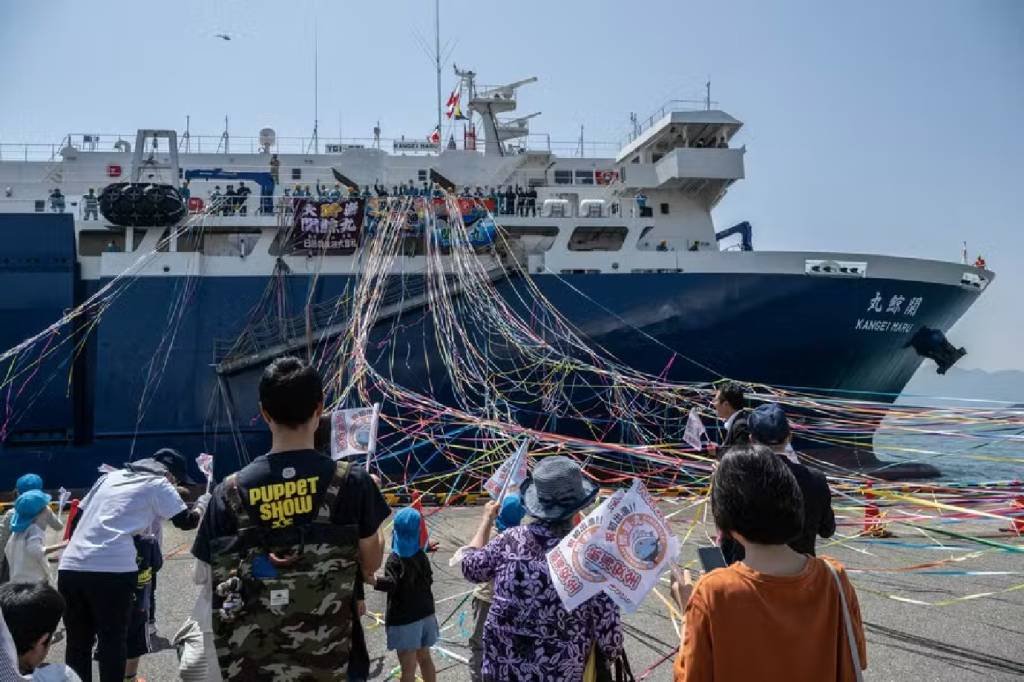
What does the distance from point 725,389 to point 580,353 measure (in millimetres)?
7518

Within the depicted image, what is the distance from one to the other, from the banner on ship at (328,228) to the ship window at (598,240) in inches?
184

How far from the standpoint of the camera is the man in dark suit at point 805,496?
9.94ft

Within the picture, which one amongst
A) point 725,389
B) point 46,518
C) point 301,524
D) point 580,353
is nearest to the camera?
point 301,524

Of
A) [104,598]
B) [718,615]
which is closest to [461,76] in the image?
[104,598]

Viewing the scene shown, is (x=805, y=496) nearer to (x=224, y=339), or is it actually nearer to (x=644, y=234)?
(x=224, y=339)

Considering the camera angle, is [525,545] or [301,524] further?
[525,545]

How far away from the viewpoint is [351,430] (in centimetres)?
636

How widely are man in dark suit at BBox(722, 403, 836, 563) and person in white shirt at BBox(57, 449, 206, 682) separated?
2961 mm

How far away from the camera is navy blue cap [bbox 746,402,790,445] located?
11.6ft

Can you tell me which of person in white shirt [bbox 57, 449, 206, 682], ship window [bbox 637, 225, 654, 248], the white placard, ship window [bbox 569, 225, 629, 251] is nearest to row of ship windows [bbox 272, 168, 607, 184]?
ship window [bbox 637, 225, 654, 248]

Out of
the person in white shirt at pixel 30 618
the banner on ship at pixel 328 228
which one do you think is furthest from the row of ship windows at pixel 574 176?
the person in white shirt at pixel 30 618

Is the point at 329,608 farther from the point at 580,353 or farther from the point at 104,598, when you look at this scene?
the point at 580,353

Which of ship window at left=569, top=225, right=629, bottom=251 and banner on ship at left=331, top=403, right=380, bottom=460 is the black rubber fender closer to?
ship window at left=569, top=225, right=629, bottom=251

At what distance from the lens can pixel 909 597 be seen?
554 centimetres
